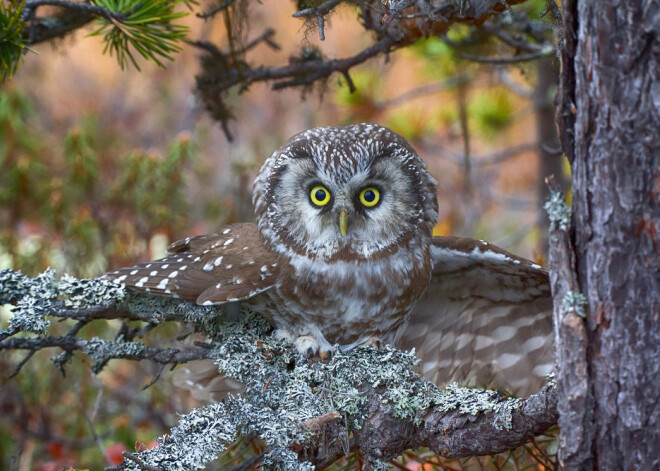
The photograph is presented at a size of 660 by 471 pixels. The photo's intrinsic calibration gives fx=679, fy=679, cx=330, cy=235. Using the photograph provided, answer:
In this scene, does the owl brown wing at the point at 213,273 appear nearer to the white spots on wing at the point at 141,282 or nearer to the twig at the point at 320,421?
the white spots on wing at the point at 141,282

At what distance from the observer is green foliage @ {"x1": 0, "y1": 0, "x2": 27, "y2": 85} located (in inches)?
77.4

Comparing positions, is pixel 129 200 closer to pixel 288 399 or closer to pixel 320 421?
pixel 288 399

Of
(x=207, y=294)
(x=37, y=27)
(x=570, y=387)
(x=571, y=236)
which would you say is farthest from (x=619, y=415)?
(x=37, y=27)

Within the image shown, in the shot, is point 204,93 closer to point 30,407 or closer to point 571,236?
point 571,236

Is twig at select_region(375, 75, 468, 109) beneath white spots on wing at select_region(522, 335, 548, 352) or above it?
above

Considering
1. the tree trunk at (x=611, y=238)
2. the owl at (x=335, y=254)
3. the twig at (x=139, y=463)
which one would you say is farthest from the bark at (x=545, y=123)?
the twig at (x=139, y=463)

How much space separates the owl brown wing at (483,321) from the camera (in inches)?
95.7

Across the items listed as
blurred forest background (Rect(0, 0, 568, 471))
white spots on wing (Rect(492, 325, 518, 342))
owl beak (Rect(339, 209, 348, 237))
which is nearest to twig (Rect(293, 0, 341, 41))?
owl beak (Rect(339, 209, 348, 237))

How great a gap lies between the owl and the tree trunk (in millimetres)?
841

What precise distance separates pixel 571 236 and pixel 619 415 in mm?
380

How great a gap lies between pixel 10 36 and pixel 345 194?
110 cm

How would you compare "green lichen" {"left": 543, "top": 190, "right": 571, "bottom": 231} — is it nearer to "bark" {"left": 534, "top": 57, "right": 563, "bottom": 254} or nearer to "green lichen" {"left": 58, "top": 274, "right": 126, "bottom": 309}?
"green lichen" {"left": 58, "top": 274, "right": 126, "bottom": 309}

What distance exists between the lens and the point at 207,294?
7.00 ft

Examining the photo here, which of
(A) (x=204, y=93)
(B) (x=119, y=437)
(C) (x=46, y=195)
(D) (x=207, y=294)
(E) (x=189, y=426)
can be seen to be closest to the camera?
(E) (x=189, y=426)
